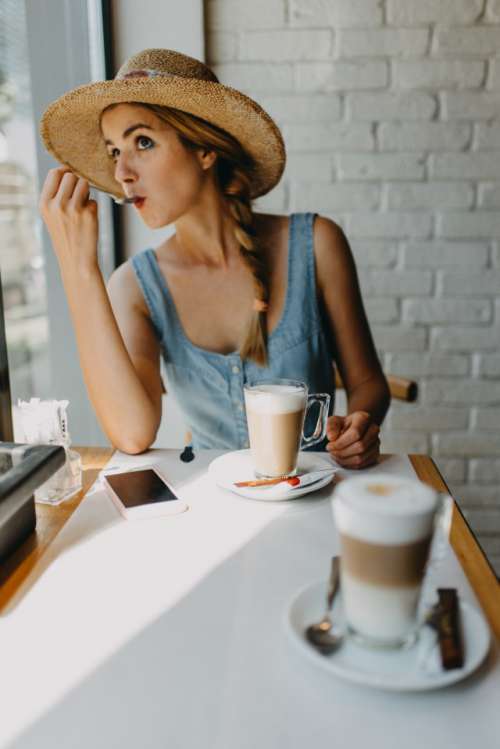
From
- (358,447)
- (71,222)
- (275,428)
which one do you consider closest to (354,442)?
(358,447)

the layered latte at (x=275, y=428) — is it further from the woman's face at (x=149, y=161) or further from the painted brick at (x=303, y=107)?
the painted brick at (x=303, y=107)

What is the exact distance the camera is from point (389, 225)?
5.87 ft

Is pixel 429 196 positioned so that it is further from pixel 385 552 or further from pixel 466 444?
pixel 385 552

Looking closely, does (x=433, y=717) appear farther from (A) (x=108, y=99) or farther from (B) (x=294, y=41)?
(B) (x=294, y=41)

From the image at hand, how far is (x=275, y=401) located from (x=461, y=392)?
3.90 feet

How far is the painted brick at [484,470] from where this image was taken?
1.91m

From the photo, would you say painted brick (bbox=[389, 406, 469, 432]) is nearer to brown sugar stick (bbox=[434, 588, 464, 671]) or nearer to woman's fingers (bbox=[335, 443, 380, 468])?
woman's fingers (bbox=[335, 443, 380, 468])

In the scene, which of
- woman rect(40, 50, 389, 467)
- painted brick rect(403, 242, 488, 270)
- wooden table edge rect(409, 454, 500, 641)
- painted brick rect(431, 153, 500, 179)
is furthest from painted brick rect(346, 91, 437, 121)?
wooden table edge rect(409, 454, 500, 641)

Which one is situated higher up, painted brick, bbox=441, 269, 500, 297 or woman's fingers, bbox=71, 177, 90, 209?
woman's fingers, bbox=71, 177, 90, 209

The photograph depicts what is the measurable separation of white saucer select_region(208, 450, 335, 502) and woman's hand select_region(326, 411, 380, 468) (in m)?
0.02

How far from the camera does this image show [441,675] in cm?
46

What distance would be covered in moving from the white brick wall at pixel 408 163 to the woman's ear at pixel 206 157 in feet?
1.77

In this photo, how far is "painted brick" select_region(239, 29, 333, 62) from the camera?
5.53 feet

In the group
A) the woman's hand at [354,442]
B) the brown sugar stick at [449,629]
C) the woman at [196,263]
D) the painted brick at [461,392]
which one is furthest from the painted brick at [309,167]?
the brown sugar stick at [449,629]
